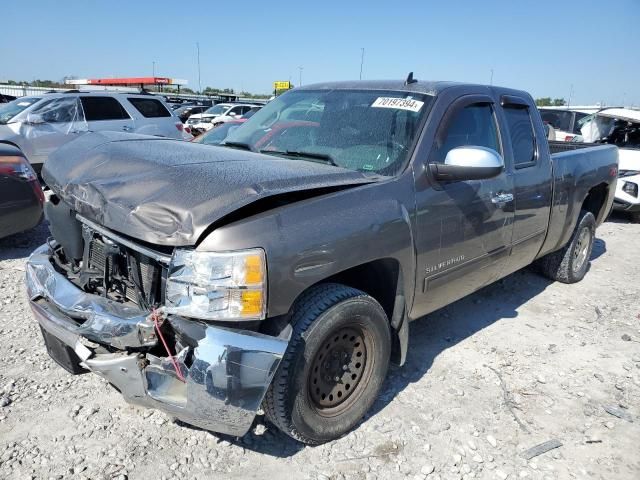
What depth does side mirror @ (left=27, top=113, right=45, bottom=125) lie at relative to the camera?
29.1 ft

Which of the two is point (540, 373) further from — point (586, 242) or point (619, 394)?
point (586, 242)

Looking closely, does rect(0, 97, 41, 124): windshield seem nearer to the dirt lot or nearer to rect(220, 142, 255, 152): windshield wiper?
the dirt lot

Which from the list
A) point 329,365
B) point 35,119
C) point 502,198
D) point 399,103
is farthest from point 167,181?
→ point 35,119

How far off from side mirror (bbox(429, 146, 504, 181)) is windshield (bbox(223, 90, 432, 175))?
0.22m

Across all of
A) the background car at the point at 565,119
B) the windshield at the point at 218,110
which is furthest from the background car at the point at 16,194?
the windshield at the point at 218,110

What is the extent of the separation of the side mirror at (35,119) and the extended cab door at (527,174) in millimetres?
8332

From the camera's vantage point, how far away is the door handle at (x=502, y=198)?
10.9ft

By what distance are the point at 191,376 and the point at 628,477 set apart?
2.19 metres

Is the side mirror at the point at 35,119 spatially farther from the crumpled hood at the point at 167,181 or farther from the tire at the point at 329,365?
the tire at the point at 329,365

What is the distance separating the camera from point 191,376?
79.3 inches

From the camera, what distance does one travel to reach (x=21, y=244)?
571 centimetres

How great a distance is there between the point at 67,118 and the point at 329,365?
8.75m

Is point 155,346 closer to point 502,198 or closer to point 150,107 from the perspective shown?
point 502,198

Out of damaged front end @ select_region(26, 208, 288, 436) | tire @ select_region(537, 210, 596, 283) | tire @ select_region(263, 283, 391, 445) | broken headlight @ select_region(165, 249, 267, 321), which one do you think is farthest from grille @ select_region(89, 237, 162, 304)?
tire @ select_region(537, 210, 596, 283)
